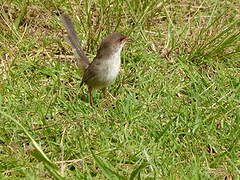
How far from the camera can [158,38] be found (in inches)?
252

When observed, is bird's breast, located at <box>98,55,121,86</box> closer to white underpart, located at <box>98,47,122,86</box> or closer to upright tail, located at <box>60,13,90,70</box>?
white underpart, located at <box>98,47,122,86</box>

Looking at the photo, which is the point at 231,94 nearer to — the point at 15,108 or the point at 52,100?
the point at 52,100

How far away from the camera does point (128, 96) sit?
5.32 m

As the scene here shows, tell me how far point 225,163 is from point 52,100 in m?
1.63

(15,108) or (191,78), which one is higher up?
(15,108)

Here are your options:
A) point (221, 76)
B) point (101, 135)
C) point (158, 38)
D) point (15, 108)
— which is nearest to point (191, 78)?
point (221, 76)

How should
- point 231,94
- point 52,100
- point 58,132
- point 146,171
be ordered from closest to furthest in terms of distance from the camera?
point 146,171 → point 58,132 → point 52,100 → point 231,94

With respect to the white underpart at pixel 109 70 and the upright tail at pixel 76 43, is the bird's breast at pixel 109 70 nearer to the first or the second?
the white underpart at pixel 109 70

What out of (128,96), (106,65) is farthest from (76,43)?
(128,96)

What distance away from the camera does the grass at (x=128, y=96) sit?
417cm

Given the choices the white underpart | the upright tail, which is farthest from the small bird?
the upright tail

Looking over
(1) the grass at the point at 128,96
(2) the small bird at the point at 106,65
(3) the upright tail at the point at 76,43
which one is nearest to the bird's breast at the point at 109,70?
(2) the small bird at the point at 106,65

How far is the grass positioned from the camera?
13.7 ft

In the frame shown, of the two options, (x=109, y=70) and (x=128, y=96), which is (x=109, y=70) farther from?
(x=128, y=96)
